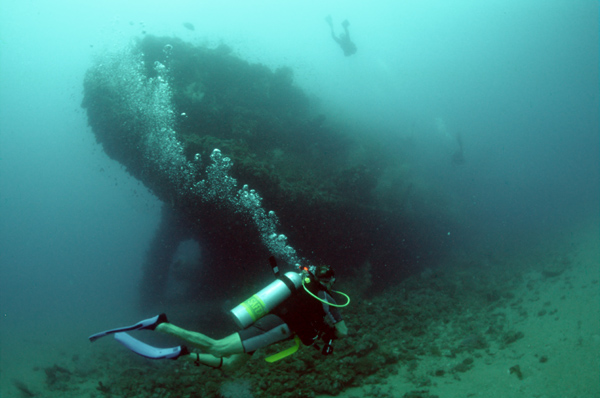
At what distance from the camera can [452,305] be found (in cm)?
930

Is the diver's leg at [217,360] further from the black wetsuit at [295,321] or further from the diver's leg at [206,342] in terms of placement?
the black wetsuit at [295,321]

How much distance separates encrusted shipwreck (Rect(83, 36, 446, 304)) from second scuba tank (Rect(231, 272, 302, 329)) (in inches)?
228

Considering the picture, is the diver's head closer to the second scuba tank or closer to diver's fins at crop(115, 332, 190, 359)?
the second scuba tank

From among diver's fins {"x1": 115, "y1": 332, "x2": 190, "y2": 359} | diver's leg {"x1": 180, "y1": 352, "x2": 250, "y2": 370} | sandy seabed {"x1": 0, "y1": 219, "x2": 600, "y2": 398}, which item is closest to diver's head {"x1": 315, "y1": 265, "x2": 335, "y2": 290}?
diver's leg {"x1": 180, "y1": 352, "x2": 250, "y2": 370}

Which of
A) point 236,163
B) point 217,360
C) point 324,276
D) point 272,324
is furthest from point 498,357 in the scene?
point 236,163

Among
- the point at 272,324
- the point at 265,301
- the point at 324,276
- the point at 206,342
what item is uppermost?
the point at 324,276

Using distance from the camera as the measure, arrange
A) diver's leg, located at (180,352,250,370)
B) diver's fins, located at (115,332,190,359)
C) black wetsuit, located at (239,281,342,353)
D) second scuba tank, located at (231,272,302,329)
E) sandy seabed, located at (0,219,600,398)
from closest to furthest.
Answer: diver's fins, located at (115,332,190,359) < diver's leg, located at (180,352,250,370) < second scuba tank, located at (231,272,302,329) < black wetsuit, located at (239,281,342,353) < sandy seabed, located at (0,219,600,398)

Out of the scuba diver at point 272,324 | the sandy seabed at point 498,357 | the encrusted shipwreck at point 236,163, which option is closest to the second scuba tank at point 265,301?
the scuba diver at point 272,324

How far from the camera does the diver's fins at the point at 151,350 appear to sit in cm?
380

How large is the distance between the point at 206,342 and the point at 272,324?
0.92 m

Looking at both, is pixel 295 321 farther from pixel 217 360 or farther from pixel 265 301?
pixel 217 360

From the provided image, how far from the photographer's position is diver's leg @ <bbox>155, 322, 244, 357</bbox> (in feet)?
13.6

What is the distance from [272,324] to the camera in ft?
14.6

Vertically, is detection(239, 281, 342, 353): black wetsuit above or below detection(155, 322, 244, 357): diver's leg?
above
